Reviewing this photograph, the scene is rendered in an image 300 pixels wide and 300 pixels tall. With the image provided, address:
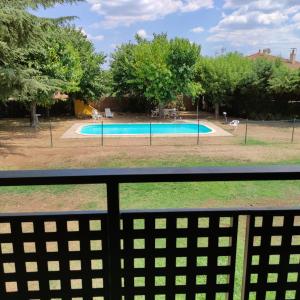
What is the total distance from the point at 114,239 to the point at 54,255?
23 cm

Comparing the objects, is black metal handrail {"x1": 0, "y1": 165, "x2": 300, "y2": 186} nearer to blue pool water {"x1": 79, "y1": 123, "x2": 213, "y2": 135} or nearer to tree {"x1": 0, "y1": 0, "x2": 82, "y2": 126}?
tree {"x1": 0, "y1": 0, "x2": 82, "y2": 126}

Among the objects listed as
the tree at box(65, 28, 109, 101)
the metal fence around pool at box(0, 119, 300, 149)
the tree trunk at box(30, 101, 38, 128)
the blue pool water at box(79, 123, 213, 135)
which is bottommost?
the blue pool water at box(79, 123, 213, 135)

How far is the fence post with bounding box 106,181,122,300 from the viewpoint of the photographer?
1.11 m

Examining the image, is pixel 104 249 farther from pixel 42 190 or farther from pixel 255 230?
pixel 42 190

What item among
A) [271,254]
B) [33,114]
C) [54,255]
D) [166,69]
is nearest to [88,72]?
[166,69]

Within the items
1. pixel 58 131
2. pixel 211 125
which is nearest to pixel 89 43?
pixel 58 131

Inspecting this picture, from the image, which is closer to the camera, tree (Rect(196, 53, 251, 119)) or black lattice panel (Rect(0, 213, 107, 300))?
black lattice panel (Rect(0, 213, 107, 300))

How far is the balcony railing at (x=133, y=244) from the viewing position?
1.09 meters

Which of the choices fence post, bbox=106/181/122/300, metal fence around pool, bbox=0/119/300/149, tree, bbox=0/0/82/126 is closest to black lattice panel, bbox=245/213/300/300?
fence post, bbox=106/181/122/300

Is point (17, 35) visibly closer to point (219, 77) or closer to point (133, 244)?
point (133, 244)

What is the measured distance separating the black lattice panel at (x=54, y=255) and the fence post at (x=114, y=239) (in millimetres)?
22

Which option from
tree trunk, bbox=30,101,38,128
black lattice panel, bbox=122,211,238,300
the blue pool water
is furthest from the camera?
the blue pool water

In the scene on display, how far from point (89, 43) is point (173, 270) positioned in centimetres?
2309

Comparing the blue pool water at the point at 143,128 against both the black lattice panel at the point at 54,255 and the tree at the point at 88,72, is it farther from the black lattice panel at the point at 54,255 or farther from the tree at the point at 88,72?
the black lattice panel at the point at 54,255
